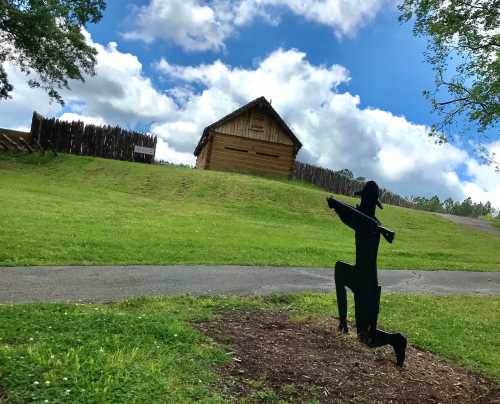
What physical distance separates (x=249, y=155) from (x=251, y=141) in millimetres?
1114

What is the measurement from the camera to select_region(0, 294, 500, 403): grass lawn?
3904mm

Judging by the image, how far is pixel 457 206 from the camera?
161ft

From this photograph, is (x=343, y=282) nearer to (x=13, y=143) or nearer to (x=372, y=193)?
(x=372, y=193)

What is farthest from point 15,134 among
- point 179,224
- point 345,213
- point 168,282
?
point 345,213

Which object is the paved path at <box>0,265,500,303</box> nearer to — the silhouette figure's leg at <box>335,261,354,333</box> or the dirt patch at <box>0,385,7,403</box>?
the silhouette figure's leg at <box>335,261,354,333</box>

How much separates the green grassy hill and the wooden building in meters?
6.59

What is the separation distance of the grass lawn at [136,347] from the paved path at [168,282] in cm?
86

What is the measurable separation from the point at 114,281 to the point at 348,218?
4.49m

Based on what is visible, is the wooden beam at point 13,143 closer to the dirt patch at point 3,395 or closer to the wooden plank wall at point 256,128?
the wooden plank wall at point 256,128

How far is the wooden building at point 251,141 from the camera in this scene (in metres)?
38.2

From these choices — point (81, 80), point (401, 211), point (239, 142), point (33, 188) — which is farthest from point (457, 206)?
point (33, 188)

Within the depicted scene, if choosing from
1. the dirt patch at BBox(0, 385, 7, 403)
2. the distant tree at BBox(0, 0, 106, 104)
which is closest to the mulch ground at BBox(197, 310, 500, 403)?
the dirt patch at BBox(0, 385, 7, 403)

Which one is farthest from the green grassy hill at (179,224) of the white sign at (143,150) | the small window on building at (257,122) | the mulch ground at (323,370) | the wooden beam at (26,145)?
the small window on building at (257,122)

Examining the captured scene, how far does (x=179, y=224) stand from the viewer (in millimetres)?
17484
